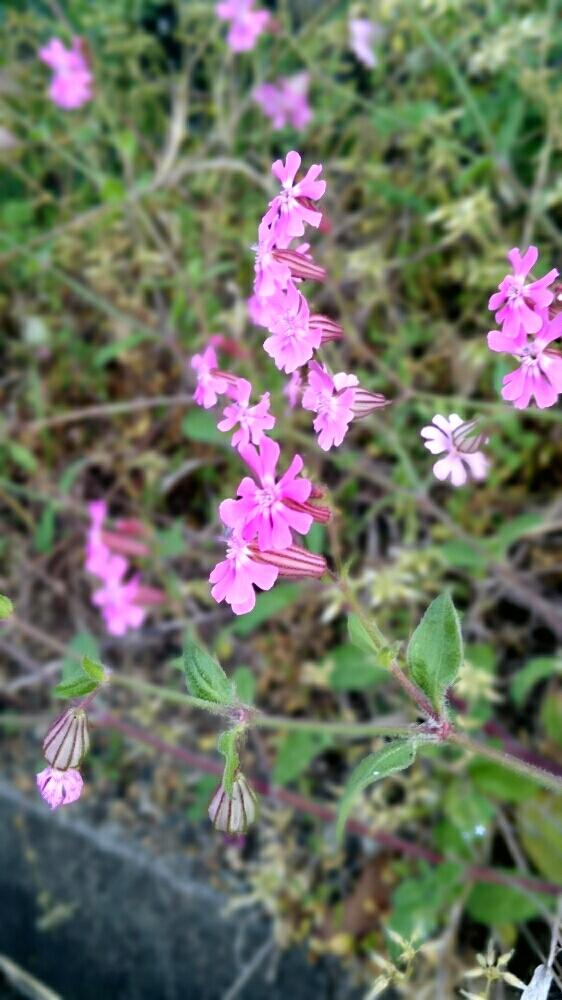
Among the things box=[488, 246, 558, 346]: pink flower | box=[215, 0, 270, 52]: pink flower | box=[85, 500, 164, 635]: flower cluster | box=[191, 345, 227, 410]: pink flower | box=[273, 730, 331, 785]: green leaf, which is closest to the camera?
box=[488, 246, 558, 346]: pink flower

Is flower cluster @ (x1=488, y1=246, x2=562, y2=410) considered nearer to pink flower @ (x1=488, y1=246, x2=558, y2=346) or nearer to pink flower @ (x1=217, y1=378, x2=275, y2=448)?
pink flower @ (x1=488, y1=246, x2=558, y2=346)

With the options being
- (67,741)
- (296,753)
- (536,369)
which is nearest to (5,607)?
(67,741)

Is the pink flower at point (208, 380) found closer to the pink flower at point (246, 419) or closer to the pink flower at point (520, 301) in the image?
the pink flower at point (246, 419)

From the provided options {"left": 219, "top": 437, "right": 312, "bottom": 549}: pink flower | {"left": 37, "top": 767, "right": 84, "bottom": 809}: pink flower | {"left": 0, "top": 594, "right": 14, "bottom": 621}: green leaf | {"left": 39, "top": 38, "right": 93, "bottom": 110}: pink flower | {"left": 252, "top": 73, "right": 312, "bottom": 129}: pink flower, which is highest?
{"left": 252, "top": 73, "right": 312, "bottom": 129}: pink flower

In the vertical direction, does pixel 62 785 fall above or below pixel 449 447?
below

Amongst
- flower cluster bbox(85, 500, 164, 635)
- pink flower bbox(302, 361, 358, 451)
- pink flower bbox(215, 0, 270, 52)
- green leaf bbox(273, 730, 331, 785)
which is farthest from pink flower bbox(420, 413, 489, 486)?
pink flower bbox(215, 0, 270, 52)

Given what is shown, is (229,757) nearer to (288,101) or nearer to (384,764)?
(384,764)
